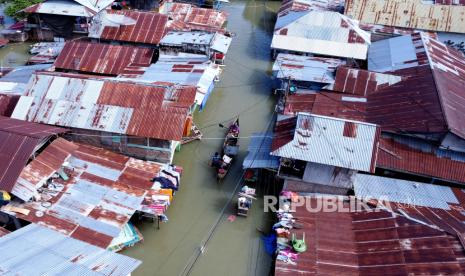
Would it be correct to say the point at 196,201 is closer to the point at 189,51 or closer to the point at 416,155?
the point at 416,155

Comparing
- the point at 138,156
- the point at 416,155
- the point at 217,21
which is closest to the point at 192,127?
the point at 138,156

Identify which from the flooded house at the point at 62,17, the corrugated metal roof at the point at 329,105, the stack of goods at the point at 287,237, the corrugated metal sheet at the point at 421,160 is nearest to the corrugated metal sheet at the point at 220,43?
the corrugated metal roof at the point at 329,105

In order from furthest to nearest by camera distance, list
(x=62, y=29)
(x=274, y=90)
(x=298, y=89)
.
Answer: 1. (x=62, y=29)
2. (x=274, y=90)
3. (x=298, y=89)

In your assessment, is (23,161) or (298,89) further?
(298,89)

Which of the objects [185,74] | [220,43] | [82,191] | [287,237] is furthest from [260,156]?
[220,43]

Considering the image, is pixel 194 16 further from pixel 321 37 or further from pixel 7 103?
pixel 7 103

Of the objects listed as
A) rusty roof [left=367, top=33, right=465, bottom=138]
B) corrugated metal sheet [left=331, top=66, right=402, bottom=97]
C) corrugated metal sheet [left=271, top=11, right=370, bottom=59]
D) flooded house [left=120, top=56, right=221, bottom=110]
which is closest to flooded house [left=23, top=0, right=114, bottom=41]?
flooded house [left=120, top=56, right=221, bottom=110]

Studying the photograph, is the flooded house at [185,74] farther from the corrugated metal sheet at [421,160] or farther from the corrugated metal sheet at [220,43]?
the corrugated metal sheet at [421,160]
